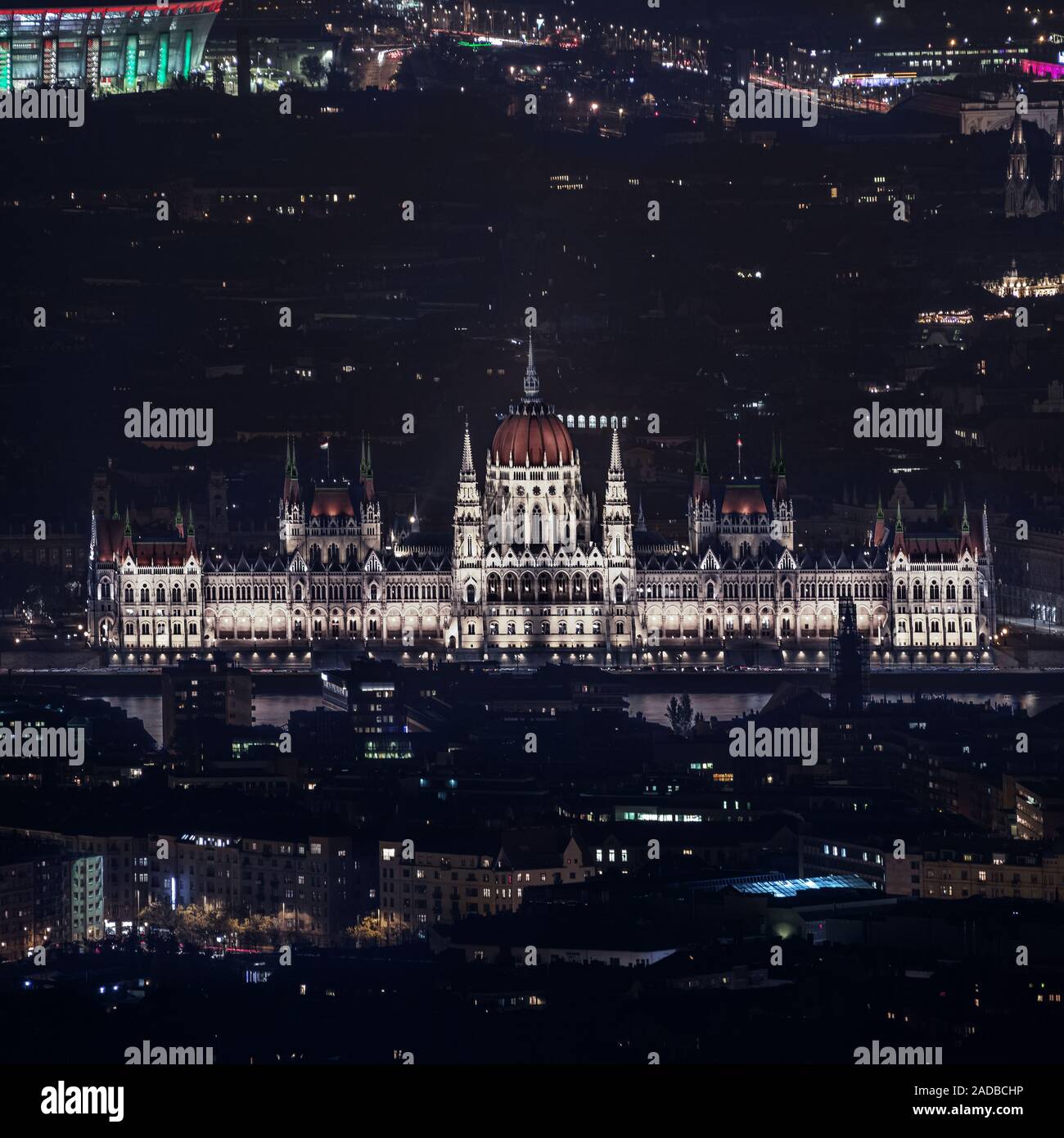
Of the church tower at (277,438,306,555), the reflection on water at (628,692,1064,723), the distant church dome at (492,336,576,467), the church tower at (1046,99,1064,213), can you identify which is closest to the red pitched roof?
the distant church dome at (492,336,576,467)

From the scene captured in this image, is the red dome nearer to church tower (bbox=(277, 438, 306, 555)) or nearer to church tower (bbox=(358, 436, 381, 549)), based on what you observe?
church tower (bbox=(358, 436, 381, 549))

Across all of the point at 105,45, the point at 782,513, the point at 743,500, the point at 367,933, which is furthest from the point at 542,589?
the point at 105,45

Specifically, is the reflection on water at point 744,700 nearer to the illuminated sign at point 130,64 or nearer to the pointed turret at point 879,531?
the pointed turret at point 879,531

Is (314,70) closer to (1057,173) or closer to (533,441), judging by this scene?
(1057,173)
